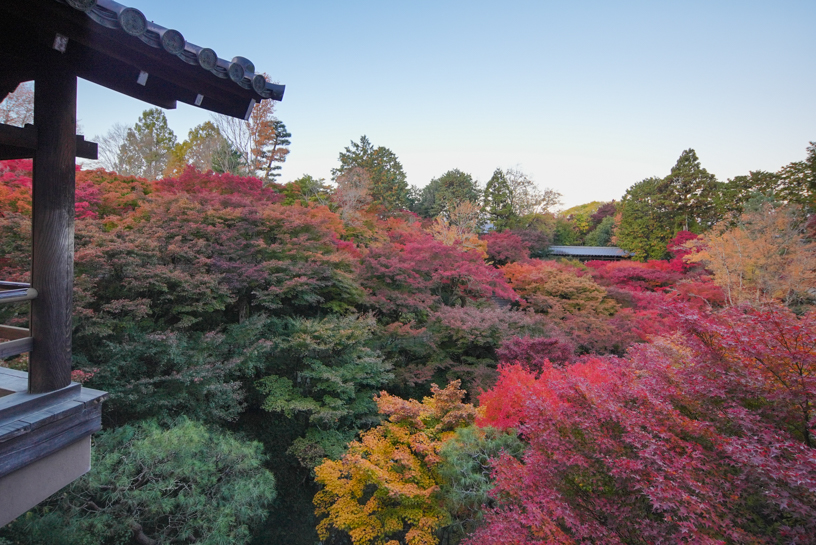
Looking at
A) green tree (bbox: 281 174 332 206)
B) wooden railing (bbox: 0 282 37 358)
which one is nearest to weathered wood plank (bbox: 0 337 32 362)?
wooden railing (bbox: 0 282 37 358)

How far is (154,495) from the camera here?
5188 millimetres

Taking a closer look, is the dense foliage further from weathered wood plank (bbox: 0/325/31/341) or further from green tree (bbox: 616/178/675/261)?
green tree (bbox: 616/178/675/261)

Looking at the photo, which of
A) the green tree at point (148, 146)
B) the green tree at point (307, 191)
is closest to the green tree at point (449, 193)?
the green tree at point (307, 191)

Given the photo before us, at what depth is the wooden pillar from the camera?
162cm

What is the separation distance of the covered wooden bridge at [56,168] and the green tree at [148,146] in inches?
865

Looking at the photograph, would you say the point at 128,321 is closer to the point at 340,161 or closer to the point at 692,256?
the point at 692,256

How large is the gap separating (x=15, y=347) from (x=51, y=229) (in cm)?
51

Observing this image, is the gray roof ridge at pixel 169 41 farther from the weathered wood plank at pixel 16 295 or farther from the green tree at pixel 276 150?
the green tree at pixel 276 150

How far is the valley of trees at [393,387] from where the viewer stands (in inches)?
124

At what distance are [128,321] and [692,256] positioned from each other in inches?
796

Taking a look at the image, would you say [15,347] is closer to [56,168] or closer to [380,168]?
[56,168]

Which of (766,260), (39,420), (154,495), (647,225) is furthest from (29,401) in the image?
(647,225)

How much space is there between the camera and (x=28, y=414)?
4.97 ft

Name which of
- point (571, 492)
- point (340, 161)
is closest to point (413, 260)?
point (571, 492)
